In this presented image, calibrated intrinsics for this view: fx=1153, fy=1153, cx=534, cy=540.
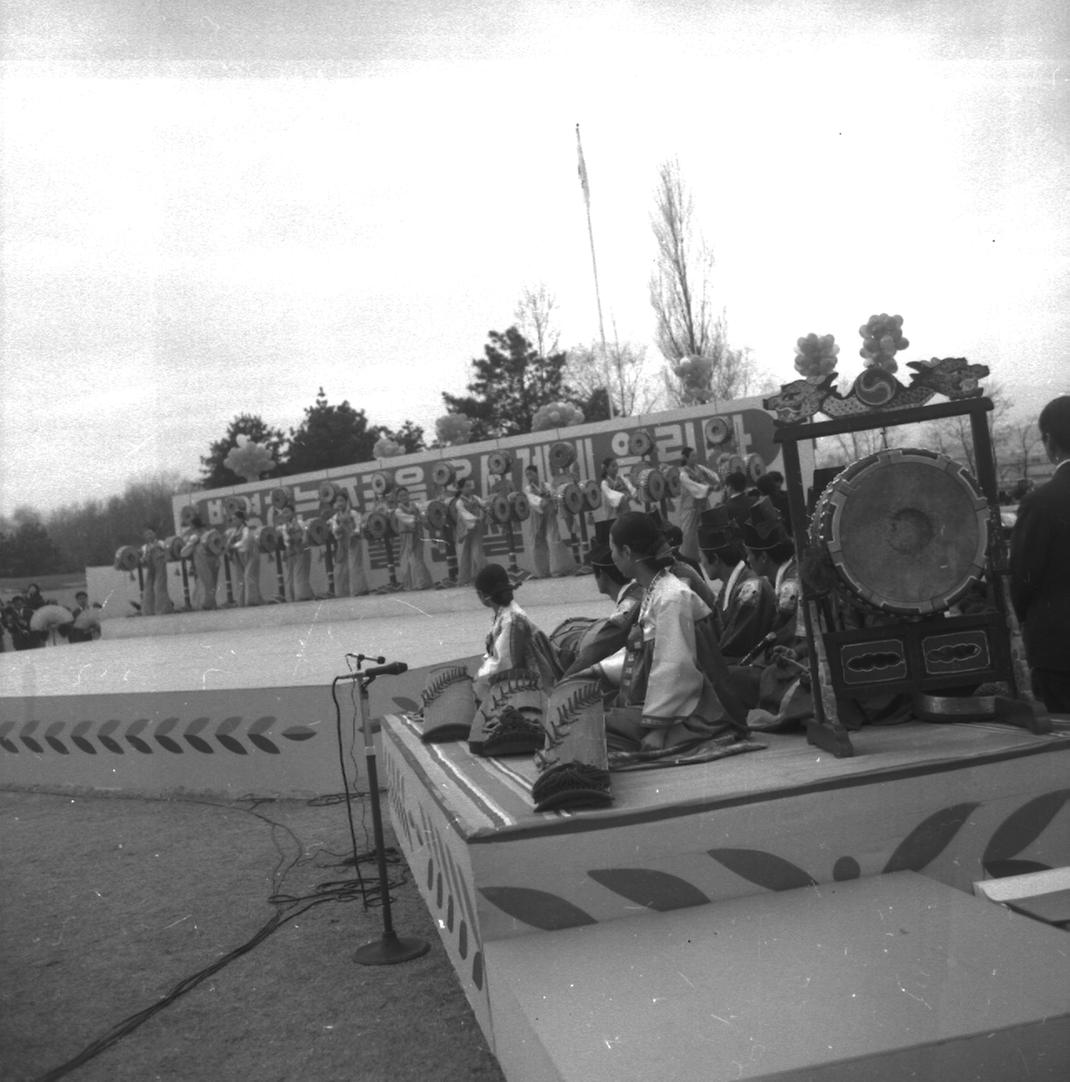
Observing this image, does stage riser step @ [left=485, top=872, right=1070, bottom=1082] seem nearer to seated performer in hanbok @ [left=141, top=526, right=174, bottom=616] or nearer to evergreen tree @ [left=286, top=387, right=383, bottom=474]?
seated performer in hanbok @ [left=141, top=526, right=174, bottom=616]

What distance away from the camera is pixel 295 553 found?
19156 millimetres

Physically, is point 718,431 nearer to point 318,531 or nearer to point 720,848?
point 318,531

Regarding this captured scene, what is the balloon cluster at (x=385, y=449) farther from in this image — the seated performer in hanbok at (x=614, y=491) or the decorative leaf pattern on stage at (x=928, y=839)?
the decorative leaf pattern on stage at (x=928, y=839)

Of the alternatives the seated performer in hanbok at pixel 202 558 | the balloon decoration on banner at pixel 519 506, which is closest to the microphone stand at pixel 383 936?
the balloon decoration on banner at pixel 519 506

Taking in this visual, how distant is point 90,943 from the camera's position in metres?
4.92

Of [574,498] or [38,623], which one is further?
[38,623]

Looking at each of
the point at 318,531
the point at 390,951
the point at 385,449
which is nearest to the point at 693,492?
the point at 318,531

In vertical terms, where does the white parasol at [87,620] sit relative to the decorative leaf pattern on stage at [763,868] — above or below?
above

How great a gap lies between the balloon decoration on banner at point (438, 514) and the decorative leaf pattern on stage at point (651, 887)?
13721 millimetres

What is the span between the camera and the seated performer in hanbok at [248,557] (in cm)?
1938

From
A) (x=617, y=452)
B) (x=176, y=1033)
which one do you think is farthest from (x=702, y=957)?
(x=617, y=452)

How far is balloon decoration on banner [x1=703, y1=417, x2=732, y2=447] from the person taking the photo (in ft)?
51.3

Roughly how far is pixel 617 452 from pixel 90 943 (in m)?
13.1

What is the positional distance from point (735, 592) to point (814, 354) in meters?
1.01
